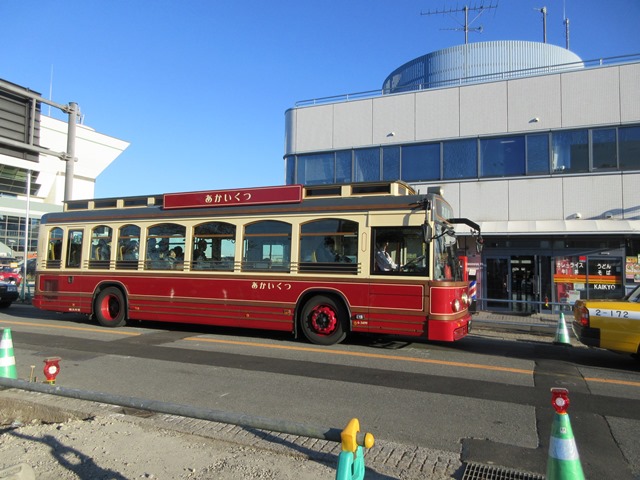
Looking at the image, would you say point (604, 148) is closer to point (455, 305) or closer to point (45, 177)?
point (455, 305)

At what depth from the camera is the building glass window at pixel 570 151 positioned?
1675 cm

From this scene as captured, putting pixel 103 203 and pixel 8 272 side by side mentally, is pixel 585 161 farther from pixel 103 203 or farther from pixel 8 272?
pixel 8 272

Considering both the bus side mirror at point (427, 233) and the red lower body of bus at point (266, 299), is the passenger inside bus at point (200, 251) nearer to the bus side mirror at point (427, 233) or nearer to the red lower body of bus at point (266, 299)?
the red lower body of bus at point (266, 299)

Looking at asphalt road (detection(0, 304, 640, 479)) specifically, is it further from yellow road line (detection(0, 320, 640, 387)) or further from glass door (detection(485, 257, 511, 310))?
glass door (detection(485, 257, 511, 310))

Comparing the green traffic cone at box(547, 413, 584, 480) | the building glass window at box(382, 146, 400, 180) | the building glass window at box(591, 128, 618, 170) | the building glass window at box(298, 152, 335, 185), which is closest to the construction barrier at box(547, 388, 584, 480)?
the green traffic cone at box(547, 413, 584, 480)

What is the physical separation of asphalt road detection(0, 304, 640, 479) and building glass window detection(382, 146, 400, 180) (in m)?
9.61

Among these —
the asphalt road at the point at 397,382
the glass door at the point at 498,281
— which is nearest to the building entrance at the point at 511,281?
the glass door at the point at 498,281

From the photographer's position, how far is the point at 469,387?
670cm

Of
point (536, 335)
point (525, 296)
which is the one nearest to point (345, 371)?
point (536, 335)

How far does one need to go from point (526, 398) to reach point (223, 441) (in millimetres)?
4022

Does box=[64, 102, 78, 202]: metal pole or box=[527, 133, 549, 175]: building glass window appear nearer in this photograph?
box=[527, 133, 549, 175]: building glass window

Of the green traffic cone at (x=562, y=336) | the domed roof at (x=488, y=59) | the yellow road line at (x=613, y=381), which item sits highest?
the domed roof at (x=488, y=59)

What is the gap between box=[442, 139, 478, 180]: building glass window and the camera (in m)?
18.2

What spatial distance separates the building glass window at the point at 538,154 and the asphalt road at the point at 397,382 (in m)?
8.10
